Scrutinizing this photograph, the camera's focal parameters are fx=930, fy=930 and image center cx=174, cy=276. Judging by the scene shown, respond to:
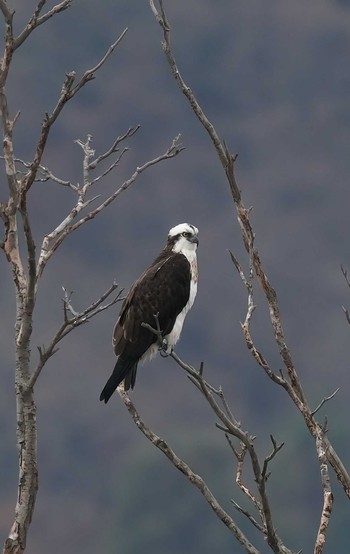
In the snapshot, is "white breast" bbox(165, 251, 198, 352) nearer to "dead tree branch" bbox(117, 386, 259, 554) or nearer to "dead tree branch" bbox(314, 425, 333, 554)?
"dead tree branch" bbox(117, 386, 259, 554)

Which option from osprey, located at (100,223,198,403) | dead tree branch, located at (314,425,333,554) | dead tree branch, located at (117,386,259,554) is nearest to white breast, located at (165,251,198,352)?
osprey, located at (100,223,198,403)

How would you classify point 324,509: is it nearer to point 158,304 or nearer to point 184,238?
point 158,304

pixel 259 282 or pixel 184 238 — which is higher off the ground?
pixel 184 238

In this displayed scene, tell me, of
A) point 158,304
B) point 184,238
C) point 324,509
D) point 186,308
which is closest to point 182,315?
point 186,308

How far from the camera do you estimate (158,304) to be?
33.4ft

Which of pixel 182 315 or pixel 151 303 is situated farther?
pixel 182 315

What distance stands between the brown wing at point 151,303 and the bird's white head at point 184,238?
0.16m

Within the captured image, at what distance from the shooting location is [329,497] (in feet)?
25.6

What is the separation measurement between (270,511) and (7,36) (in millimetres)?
4886

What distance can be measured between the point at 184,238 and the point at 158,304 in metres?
1.01

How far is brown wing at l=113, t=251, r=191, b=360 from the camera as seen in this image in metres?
9.91

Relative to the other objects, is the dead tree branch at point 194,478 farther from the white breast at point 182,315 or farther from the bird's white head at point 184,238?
the bird's white head at point 184,238

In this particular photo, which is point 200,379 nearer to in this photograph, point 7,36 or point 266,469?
point 266,469

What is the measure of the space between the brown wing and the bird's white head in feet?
0.52
